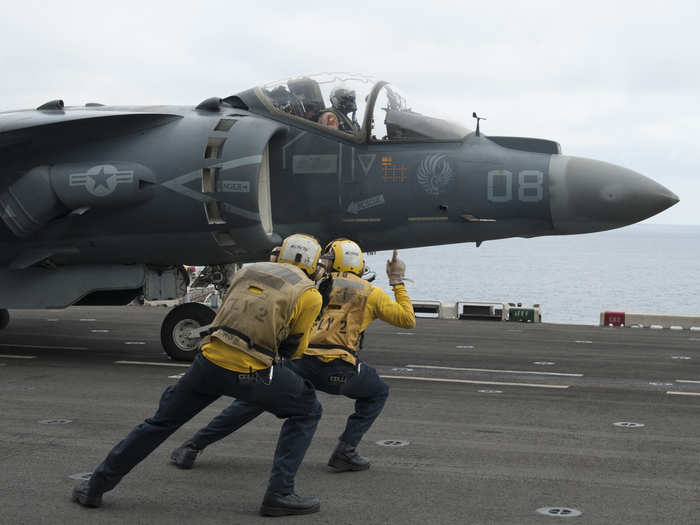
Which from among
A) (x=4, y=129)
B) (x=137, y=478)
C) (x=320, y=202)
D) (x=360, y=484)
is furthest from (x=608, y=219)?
(x=4, y=129)

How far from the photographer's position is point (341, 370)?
22.5 ft

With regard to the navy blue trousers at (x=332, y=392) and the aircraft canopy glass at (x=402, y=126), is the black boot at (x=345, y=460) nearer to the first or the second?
the navy blue trousers at (x=332, y=392)

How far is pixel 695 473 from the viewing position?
6.84 m

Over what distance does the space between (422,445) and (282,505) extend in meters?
2.27

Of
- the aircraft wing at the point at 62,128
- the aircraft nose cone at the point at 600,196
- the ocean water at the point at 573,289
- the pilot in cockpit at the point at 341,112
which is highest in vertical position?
the pilot in cockpit at the point at 341,112

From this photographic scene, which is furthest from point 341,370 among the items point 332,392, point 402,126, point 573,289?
point 573,289

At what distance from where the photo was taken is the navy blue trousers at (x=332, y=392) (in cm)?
684

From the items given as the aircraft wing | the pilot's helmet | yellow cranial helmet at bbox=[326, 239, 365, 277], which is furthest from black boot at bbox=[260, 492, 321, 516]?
the aircraft wing

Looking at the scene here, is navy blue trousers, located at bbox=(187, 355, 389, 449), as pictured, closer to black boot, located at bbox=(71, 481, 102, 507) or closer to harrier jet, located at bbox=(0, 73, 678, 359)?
black boot, located at bbox=(71, 481, 102, 507)

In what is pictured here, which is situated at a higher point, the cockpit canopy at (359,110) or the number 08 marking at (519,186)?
the cockpit canopy at (359,110)

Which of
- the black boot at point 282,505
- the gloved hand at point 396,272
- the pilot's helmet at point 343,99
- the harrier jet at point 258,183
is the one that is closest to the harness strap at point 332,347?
the gloved hand at point 396,272

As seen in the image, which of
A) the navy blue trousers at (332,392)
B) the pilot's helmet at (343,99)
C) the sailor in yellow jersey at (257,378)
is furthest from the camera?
the pilot's helmet at (343,99)

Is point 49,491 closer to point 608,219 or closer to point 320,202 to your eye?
point 320,202

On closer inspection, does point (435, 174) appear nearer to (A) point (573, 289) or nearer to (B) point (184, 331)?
(B) point (184, 331)
